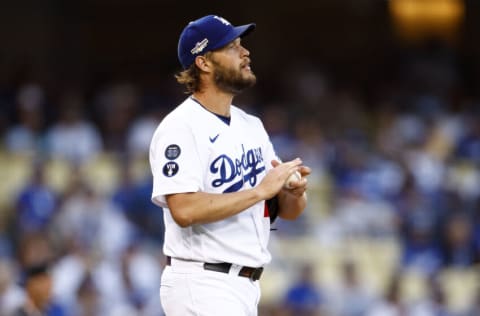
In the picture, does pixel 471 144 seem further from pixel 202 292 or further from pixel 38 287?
pixel 202 292

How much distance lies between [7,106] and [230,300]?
8.90 metres

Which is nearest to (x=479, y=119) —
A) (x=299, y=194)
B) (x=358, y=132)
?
(x=358, y=132)

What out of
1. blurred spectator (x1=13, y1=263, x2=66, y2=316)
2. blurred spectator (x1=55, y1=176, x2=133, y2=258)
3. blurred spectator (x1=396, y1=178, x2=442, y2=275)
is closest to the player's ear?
blurred spectator (x1=13, y1=263, x2=66, y2=316)

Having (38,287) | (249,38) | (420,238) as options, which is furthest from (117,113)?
(38,287)

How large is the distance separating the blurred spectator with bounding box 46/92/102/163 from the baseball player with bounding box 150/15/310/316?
7.96 metres

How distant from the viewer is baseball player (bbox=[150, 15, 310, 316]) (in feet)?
15.7

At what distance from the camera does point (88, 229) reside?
11.8 m

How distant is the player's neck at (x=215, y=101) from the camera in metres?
5.07

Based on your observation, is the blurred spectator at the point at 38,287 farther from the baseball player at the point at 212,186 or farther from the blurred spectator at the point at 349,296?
the blurred spectator at the point at 349,296

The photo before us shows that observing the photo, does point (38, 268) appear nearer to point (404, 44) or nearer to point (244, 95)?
point (244, 95)

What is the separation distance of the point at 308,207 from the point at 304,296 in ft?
6.33

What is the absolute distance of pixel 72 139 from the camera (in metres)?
13.0

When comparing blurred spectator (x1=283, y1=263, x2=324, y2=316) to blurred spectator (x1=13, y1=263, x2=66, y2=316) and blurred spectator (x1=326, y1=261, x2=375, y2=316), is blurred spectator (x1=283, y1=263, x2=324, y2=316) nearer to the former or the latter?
blurred spectator (x1=326, y1=261, x2=375, y2=316)

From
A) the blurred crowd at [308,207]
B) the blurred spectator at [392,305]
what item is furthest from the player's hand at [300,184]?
the blurred spectator at [392,305]
